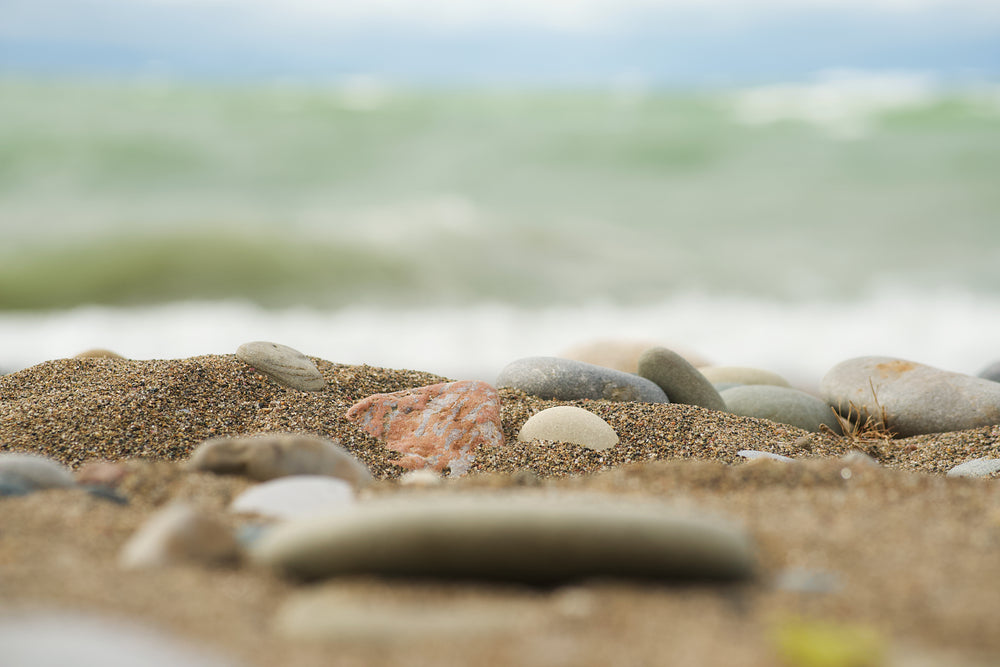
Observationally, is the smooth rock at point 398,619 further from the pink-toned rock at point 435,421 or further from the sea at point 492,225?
the sea at point 492,225

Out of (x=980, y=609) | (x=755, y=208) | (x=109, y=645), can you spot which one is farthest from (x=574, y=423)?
(x=755, y=208)

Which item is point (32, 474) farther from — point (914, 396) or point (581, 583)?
point (914, 396)

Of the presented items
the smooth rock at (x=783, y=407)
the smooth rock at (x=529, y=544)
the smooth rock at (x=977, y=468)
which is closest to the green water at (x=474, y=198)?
the smooth rock at (x=783, y=407)

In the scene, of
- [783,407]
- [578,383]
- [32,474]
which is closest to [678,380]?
[578,383]

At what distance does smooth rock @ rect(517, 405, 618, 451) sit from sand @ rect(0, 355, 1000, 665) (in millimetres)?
87

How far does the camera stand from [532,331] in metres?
8.94

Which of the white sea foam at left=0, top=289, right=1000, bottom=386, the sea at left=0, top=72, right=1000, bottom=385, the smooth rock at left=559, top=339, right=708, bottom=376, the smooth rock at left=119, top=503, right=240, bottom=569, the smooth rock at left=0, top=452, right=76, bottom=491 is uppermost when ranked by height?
the sea at left=0, top=72, right=1000, bottom=385

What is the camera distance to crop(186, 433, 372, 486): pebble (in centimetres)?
279

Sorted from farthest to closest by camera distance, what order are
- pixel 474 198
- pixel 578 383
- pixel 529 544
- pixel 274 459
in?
1. pixel 474 198
2. pixel 578 383
3. pixel 274 459
4. pixel 529 544

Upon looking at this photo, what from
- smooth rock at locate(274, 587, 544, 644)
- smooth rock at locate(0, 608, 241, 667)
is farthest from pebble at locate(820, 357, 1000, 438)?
smooth rock at locate(0, 608, 241, 667)

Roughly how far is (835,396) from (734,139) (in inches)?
456

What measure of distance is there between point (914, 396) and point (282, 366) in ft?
11.9

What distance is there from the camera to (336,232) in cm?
1213

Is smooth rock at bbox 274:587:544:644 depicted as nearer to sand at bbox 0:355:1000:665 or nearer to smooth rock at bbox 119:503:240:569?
sand at bbox 0:355:1000:665
